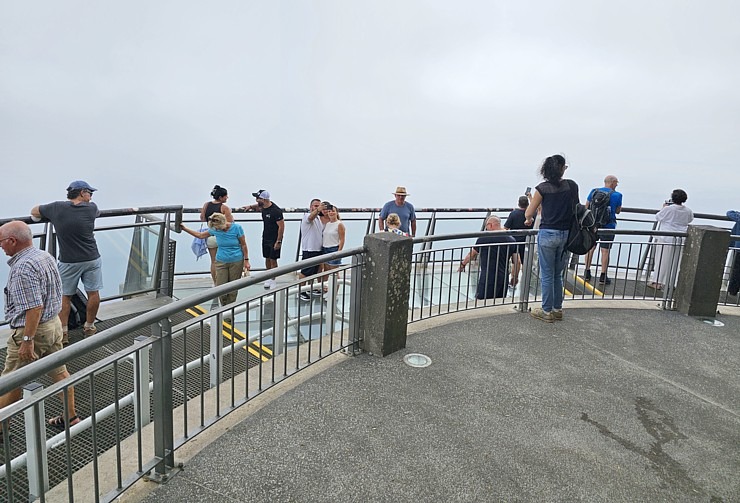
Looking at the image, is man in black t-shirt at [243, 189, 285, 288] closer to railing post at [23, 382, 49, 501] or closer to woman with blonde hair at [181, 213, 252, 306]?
woman with blonde hair at [181, 213, 252, 306]

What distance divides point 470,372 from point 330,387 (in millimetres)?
1376

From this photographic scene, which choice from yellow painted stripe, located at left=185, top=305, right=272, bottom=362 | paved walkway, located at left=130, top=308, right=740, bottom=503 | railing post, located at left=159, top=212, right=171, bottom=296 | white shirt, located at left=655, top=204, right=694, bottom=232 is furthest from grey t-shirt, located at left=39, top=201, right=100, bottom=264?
white shirt, located at left=655, top=204, right=694, bottom=232

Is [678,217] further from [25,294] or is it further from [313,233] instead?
[25,294]

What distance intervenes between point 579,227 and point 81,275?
6.02 m

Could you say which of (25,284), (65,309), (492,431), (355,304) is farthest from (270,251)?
(492,431)

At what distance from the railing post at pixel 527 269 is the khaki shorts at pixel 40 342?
5278mm

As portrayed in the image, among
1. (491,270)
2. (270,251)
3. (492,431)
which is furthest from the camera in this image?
(270,251)

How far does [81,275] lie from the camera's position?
6.07 meters

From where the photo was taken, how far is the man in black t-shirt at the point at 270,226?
28.5 ft

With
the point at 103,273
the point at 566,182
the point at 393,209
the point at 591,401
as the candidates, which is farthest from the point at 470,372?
the point at 103,273

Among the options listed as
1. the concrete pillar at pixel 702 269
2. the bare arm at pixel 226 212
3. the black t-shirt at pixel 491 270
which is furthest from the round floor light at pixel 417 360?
the concrete pillar at pixel 702 269

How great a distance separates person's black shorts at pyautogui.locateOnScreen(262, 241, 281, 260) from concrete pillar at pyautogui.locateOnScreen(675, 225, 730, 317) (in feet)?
21.0

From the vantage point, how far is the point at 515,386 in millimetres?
4523

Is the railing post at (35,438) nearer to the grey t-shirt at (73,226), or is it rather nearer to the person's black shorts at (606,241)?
the grey t-shirt at (73,226)
